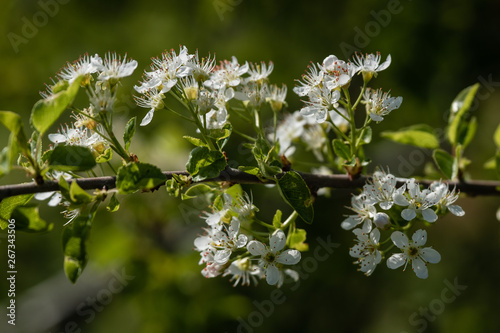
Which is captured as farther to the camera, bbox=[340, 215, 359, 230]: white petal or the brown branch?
bbox=[340, 215, 359, 230]: white petal

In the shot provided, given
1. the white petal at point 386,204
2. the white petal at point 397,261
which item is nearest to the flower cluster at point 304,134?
the white petal at point 386,204

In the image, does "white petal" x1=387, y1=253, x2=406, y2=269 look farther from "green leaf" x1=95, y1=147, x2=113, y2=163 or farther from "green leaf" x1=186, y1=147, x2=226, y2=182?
"green leaf" x1=95, y1=147, x2=113, y2=163

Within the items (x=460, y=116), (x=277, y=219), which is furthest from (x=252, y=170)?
(x=460, y=116)

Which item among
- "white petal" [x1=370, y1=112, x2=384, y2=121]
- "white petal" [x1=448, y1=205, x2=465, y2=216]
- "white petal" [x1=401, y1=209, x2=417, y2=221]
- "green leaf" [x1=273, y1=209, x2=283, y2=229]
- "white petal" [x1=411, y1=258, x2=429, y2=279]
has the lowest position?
"white petal" [x1=411, y1=258, x2=429, y2=279]

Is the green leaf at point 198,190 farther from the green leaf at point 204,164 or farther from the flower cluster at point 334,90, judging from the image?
the flower cluster at point 334,90

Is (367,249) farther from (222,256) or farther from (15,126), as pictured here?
(15,126)

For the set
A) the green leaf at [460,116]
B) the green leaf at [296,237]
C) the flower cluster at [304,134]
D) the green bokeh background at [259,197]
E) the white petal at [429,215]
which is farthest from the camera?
the green bokeh background at [259,197]

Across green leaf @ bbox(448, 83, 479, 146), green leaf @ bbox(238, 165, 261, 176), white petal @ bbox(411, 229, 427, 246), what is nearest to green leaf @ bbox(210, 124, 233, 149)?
green leaf @ bbox(238, 165, 261, 176)

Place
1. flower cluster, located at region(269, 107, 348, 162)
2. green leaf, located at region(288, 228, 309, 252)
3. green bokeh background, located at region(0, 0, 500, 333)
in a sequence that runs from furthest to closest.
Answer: green bokeh background, located at region(0, 0, 500, 333) → flower cluster, located at region(269, 107, 348, 162) → green leaf, located at region(288, 228, 309, 252)
